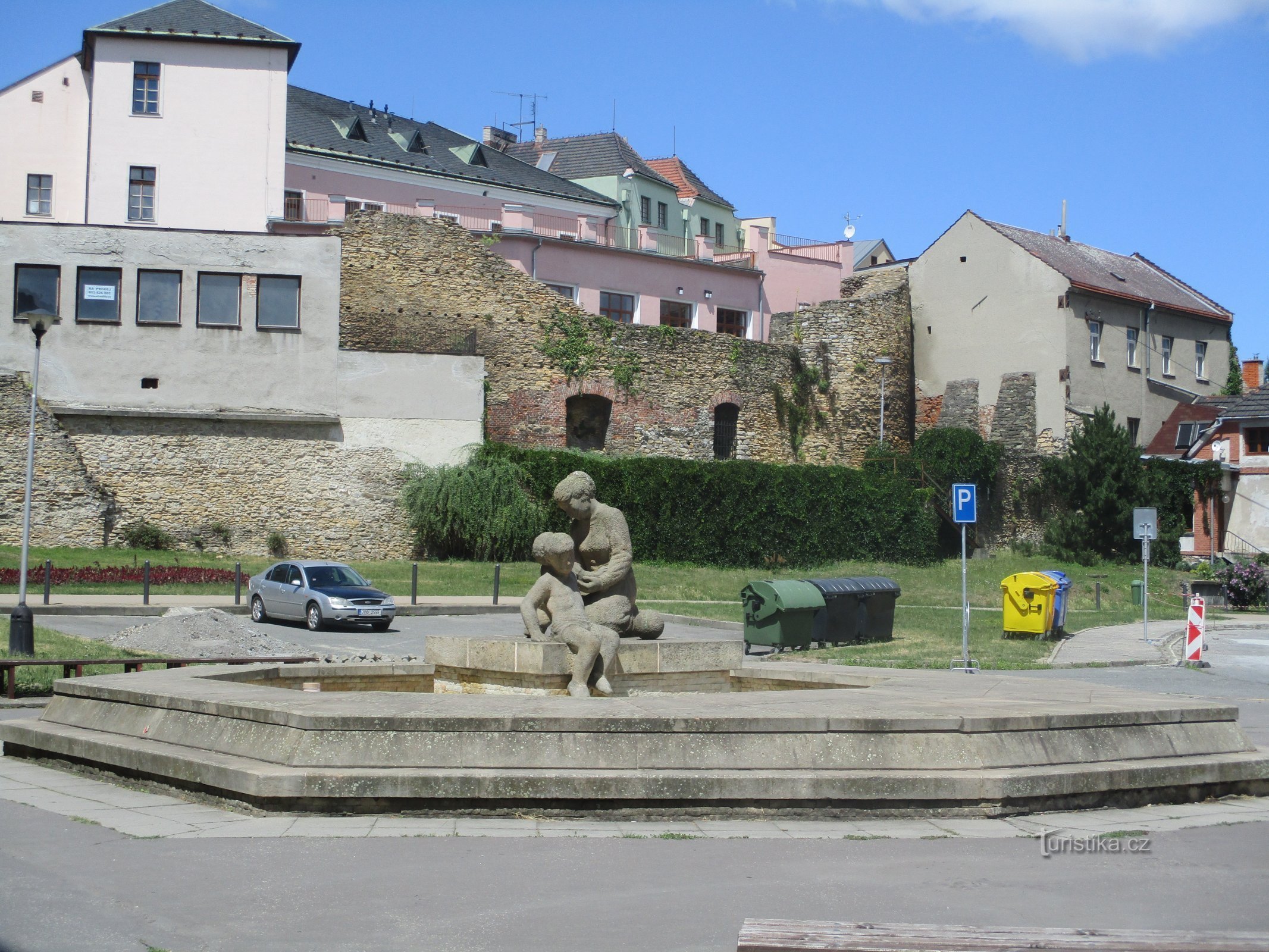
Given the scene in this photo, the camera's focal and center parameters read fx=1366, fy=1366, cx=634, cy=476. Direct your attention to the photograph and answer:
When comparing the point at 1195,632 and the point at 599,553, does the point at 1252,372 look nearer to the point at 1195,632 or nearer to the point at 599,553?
the point at 1195,632

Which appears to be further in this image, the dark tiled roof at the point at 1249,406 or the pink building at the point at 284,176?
the dark tiled roof at the point at 1249,406

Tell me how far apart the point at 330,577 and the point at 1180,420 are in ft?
120

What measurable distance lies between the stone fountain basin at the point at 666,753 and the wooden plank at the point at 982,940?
9.65ft

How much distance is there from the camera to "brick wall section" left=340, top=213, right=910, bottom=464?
41219 millimetres

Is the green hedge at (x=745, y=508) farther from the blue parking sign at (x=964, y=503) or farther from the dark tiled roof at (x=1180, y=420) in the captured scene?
the blue parking sign at (x=964, y=503)

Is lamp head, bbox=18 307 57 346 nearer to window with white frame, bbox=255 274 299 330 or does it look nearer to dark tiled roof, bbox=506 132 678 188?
window with white frame, bbox=255 274 299 330

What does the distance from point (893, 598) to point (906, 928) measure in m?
18.9

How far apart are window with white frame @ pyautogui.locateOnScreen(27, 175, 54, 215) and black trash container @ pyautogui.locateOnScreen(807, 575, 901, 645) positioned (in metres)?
34.0

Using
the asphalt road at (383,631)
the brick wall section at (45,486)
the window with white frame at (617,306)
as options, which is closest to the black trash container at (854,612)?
the asphalt road at (383,631)

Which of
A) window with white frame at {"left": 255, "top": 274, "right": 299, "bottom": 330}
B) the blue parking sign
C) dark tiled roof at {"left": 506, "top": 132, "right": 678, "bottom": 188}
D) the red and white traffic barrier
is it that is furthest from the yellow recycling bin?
dark tiled roof at {"left": 506, "top": 132, "right": 678, "bottom": 188}

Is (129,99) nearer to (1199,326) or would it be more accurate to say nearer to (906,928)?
(1199,326)

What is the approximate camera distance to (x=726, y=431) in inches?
1848

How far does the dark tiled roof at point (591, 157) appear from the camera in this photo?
6475 cm

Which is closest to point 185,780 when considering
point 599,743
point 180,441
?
point 599,743
